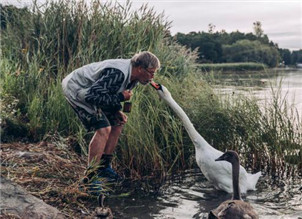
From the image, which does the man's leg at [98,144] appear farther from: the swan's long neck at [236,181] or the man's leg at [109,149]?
the swan's long neck at [236,181]

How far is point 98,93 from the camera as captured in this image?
198 inches

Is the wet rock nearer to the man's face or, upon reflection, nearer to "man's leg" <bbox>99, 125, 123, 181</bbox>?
"man's leg" <bbox>99, 125, 123, 181</bbox>

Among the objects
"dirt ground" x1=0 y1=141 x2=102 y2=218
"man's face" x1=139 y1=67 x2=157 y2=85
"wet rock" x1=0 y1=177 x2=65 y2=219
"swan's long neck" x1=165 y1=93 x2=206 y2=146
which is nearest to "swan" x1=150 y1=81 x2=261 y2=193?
"swan's long neck" x1=165 y1=93 x2=206 y2=146

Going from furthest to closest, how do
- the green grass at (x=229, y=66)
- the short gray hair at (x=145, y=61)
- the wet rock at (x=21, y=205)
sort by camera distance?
the green grass at (x=229, y=66), the short gray hair at (x=145, y=61), the wet rock at (x=21, y=205)

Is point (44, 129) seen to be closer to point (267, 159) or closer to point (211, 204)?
point (211, 204)

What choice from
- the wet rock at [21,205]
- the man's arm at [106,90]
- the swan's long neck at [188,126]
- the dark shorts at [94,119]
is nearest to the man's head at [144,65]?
the man's arm at [106,90]

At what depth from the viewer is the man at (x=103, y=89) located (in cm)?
508

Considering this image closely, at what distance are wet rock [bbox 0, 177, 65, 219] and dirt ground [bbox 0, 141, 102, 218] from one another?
132mm

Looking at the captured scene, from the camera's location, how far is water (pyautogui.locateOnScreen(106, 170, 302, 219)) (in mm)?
5203

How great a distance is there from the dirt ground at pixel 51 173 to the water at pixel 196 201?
18.7 inches

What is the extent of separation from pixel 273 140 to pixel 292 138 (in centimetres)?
28

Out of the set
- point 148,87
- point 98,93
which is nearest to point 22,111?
point 148,87

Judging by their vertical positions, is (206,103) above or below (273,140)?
above

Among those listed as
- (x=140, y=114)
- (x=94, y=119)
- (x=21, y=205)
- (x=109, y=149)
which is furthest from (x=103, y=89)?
(x=140, y=114)
